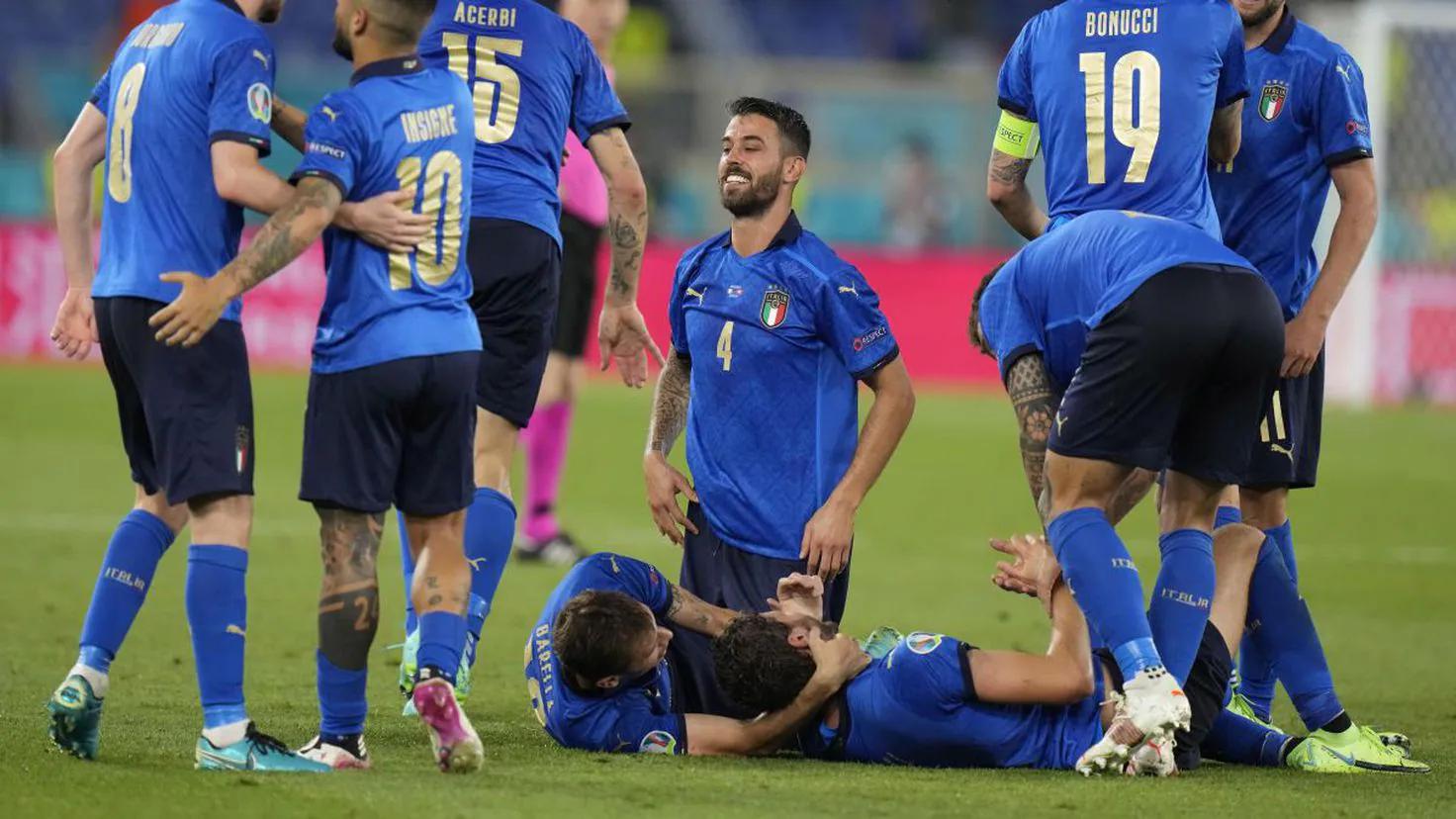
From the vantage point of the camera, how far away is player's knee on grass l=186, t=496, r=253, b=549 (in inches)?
195

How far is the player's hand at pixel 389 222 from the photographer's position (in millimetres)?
4922

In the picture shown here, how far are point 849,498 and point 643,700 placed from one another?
906 mm

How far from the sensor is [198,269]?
4984mm

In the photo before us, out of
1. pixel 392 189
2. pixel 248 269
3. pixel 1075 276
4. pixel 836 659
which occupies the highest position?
pixel 392 189

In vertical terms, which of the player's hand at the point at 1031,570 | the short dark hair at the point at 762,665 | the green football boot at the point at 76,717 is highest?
the player's hand at the point at 1031,570

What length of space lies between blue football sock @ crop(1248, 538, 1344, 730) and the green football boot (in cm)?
331

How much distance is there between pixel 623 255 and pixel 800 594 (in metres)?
1.55

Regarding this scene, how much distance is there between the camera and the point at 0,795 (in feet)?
14.8

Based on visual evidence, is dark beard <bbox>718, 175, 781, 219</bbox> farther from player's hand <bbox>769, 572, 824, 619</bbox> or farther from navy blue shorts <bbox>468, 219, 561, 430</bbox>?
player's hand <bbox>769, 572, 824, 619</bbox>

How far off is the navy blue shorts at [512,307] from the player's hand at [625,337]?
19 cm

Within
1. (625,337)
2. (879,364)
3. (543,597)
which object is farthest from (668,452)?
(543,597)

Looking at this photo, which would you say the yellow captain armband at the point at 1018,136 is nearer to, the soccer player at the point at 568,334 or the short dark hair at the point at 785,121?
the short dark hair at the point at 785,121

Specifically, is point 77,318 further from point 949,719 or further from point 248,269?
point 949,719

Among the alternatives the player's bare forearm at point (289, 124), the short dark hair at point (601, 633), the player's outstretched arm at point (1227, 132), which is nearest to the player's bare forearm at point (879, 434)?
the short dark hair at point (601, 633)
